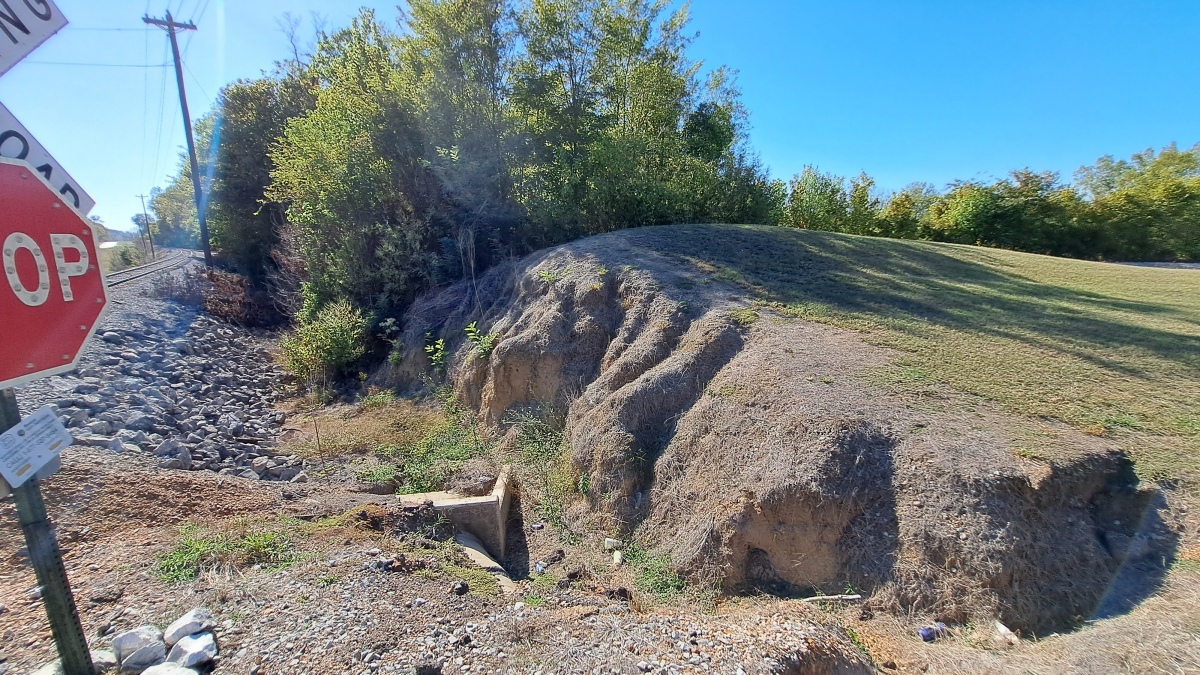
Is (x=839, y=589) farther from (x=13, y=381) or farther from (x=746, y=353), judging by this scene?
(x=13, y=381)

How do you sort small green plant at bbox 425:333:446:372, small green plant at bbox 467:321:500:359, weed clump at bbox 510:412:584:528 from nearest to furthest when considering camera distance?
weed clump at bbox 510:412:584:528, small green plant at bbox 467:321:500:359, small green plant at bbox 425:333:446:372

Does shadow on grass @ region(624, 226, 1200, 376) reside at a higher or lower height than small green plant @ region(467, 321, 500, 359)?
higher

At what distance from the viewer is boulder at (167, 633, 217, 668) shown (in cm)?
240

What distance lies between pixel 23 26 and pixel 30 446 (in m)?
1.41

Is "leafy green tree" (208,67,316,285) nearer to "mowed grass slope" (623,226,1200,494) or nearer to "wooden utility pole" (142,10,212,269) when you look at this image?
"wooden utility pole" (142,10,212,269)

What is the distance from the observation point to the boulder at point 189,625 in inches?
99.2

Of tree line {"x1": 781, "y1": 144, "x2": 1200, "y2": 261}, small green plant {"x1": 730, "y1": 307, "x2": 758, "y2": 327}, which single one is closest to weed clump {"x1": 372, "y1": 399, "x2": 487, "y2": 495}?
small green plant {"x1": 730, "y1": 307, "x2": 758, "y2": 327}

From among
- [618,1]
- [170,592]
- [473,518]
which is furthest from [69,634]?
[618,1]

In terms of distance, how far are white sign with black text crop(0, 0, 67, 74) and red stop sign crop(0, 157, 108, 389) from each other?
0.38m

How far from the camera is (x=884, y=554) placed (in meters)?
3.42

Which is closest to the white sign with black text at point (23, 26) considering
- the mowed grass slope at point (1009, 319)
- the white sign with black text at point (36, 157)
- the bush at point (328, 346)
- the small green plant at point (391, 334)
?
the white sign with black text at point (36, 157)

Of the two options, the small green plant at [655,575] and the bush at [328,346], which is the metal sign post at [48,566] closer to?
the small green plant at [655,575]

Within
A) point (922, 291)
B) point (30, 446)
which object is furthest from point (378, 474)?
point (922, 291)

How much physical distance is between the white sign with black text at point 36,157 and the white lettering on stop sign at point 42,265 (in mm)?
141
